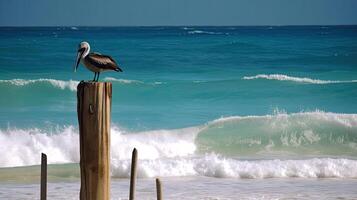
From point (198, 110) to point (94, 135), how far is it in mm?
7453

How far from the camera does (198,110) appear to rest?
390 inches

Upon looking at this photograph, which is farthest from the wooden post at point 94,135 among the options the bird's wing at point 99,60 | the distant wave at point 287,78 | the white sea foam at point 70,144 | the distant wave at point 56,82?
the distant wave at point 287,78

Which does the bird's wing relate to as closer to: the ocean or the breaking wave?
the ocean

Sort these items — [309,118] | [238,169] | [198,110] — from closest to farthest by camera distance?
[238,169] → [309,118] → [198,110]

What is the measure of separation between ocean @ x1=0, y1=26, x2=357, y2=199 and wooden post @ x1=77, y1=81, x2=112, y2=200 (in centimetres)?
268

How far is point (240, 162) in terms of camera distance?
22.3 feet

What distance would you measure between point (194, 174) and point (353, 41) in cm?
790

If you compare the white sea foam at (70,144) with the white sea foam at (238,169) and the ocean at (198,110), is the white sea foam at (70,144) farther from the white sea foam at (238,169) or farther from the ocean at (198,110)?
the white sea foam at (238,169)

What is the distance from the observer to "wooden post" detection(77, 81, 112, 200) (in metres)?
2.46

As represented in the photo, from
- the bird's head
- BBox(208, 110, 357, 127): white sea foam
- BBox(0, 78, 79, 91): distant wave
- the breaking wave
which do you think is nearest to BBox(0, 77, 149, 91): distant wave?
BBox(0, 78, 79, 91): distant wave

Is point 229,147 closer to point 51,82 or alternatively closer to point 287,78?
point 51,82

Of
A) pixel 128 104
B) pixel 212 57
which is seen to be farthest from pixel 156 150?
pixel 212 57

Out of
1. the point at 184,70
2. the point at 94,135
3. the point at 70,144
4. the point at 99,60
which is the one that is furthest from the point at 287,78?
the point at 94,135

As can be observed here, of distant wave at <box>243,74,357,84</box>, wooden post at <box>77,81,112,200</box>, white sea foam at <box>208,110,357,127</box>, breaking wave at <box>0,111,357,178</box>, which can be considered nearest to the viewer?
wooden post at <box>77,81,112,200</box>
